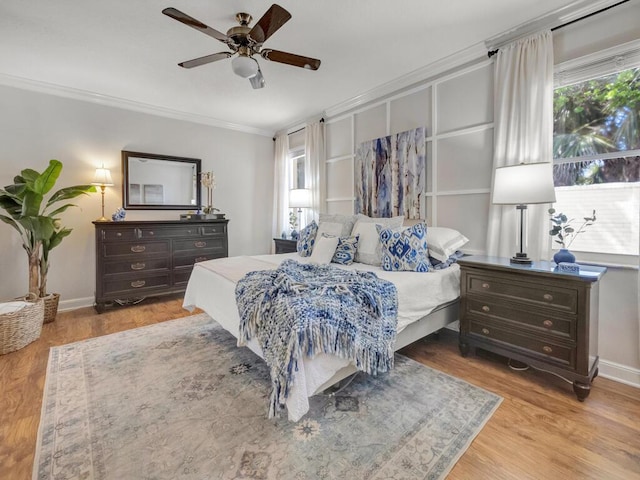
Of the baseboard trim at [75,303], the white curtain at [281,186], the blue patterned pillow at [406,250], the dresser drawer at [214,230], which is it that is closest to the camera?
the blue patterned pillow at [406,250]

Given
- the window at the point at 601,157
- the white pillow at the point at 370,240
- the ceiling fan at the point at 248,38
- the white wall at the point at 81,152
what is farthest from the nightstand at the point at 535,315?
the white wall at the point at 81,152

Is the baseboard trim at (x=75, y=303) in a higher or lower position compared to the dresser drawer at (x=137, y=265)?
lower

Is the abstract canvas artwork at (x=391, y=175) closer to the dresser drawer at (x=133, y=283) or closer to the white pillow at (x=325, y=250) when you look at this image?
the white pillow at (x=325, y=250)

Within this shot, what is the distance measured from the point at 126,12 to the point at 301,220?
131 inches

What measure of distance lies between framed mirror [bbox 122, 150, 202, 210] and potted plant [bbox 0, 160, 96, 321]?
0.77 metres

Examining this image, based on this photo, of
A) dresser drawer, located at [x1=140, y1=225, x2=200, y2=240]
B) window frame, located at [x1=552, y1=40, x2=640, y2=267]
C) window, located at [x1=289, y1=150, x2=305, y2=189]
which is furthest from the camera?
window, located at [x1=289, y1=150, x2=305, y2=189]

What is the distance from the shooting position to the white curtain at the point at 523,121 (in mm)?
2338

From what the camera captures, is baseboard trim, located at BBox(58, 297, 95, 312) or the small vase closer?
the small vase

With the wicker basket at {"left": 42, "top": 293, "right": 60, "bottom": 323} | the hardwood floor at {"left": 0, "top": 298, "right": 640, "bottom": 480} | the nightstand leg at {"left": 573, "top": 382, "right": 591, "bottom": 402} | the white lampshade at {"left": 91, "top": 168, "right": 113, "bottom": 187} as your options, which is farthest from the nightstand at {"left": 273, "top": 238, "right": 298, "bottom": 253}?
the nightstand leg at {"left": 573, "top": 382, "right": 591, "bottom": 402}

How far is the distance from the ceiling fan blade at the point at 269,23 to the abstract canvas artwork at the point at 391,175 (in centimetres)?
181

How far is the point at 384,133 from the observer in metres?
3.63

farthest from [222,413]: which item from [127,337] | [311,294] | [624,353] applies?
[624,353]

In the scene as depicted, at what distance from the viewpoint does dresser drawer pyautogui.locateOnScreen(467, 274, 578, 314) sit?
191 cm

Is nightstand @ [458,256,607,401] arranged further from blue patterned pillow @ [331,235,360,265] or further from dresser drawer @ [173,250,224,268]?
dresser drawer @ [173,250,224,268]
